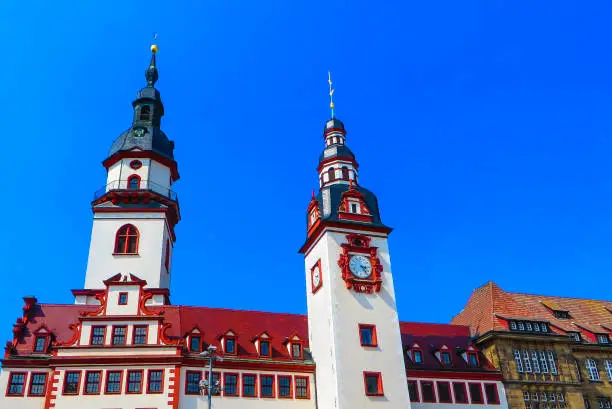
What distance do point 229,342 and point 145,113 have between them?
89.4 ft

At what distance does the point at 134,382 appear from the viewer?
42.4 metres

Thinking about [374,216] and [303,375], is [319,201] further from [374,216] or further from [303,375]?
[303,375]

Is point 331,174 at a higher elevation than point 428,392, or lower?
higher

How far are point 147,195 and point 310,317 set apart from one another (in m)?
18.2

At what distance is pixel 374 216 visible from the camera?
51.2m

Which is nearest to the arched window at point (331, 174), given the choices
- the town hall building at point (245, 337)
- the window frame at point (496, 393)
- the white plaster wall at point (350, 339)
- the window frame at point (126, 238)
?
the town hall building at point (245, 337)

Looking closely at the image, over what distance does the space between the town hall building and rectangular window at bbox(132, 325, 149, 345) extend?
7cm

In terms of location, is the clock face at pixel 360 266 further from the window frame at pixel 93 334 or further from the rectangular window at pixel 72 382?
the rectangular window at pixel 72 382

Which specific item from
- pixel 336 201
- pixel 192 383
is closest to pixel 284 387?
pixel 192 383

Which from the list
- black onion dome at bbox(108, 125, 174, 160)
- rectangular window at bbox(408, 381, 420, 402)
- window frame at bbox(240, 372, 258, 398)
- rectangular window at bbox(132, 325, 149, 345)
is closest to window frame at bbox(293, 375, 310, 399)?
window frame at bbox(240, 372, 258, 398)

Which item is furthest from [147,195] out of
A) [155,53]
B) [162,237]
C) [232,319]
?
[155,53]

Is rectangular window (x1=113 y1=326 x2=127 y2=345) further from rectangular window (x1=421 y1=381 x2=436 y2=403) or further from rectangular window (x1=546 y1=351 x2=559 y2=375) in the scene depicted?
rectangular window (x1=546 y1=351 x2=559 y2=375)

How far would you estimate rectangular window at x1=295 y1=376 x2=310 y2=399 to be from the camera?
4594 centimetres

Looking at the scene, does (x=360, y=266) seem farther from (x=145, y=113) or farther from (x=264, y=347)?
(x=145, y=113)
